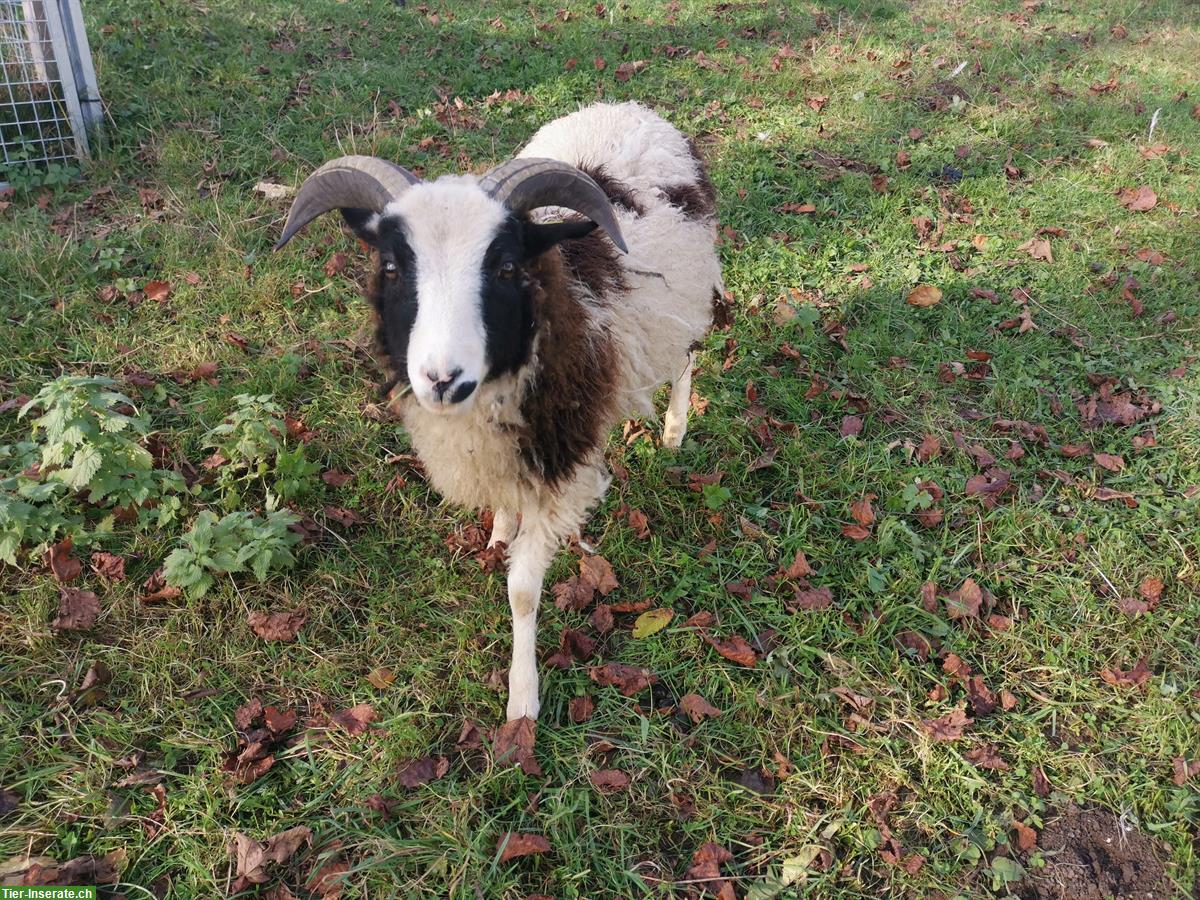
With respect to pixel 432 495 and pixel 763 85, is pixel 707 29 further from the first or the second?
pixel 432 495

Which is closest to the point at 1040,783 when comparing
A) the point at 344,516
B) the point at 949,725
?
the point at 949,725

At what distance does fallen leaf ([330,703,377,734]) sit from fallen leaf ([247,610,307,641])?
439mm

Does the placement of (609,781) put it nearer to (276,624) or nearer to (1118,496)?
(276,624)

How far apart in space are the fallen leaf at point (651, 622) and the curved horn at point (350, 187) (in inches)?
76.8

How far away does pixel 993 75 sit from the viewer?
302 inches

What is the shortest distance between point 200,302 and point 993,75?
802 cm

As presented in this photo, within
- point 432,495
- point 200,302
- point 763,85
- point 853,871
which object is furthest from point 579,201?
point 763,85

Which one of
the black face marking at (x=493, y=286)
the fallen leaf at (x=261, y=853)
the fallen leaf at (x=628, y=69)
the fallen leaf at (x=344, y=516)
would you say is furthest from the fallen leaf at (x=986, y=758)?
the fallen leaf at (x=628, y=69)

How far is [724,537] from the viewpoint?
138 inches

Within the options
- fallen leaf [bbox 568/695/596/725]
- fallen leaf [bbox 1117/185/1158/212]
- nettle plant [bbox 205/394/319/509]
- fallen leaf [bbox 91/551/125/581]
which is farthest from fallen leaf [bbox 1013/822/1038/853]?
fallen leaf [bbox 1117/185/1158/212]

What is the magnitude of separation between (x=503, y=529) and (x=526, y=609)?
2.06ft


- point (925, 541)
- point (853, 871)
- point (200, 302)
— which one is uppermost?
point (200, 302)

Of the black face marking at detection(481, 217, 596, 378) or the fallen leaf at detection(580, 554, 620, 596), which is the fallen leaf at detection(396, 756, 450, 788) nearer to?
the fallen leaf at detection(580, 554, 620, 596)

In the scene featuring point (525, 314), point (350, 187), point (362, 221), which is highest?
point (350, 187)
